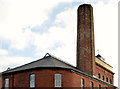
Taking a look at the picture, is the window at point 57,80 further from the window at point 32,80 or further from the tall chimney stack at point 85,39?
the tall chimney stack at point 85,39

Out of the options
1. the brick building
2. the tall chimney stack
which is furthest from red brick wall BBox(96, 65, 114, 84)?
the tall chimney stack

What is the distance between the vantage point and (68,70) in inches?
1172

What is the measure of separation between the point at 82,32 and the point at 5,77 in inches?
588

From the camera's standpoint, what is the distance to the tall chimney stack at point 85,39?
125 ft

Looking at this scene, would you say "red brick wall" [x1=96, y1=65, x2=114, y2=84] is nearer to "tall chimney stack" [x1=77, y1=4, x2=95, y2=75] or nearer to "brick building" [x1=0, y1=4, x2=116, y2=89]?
"brick building" [x1=0, y1=4, x2=116, y2=89]

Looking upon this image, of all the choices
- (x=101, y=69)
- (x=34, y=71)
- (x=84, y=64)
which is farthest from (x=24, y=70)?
(x=101, y=69)

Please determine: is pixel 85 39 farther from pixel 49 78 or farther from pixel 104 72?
pixel 49 78

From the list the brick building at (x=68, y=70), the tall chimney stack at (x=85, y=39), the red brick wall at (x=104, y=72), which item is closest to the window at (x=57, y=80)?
the brick building at (x=68, y=70)

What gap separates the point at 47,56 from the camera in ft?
110

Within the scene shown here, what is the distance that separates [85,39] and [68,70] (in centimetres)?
1072

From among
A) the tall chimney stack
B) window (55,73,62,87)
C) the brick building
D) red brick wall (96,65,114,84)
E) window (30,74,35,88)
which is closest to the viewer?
window (55,73,62,87)

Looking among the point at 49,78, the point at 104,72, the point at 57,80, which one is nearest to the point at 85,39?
the point at 104,72

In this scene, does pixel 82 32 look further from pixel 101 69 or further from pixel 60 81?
pixel 60 81

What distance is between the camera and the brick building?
29.2m
